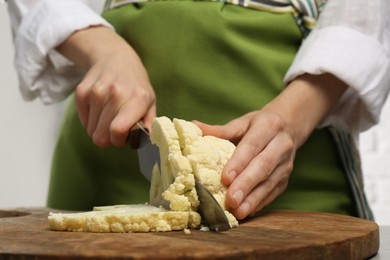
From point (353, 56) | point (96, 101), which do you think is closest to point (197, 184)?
point (96, 101)

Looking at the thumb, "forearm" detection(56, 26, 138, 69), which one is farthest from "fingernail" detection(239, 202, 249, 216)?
"forearm" detection(56, 26, 138, 69)

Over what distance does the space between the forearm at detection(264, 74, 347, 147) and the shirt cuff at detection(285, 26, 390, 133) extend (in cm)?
2

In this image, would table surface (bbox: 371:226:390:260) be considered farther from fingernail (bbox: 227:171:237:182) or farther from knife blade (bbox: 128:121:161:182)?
knife blade (bbox: 128:121:161:182)

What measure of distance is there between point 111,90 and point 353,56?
364 mm

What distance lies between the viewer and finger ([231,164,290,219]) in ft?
2.98

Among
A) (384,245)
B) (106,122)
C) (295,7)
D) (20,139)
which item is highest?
(295,7)

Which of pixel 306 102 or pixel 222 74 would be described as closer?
pixel 306 102

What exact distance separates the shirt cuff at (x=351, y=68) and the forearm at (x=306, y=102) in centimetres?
2

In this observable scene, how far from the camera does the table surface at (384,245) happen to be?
83 cm

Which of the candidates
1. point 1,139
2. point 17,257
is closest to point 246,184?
point 17,257

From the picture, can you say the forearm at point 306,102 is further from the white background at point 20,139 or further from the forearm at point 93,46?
Result: the white background at point 20,139

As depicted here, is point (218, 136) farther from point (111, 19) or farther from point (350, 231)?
point (111, 19)

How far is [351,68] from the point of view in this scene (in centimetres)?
109

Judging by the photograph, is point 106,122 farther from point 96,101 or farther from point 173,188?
point 173,188
